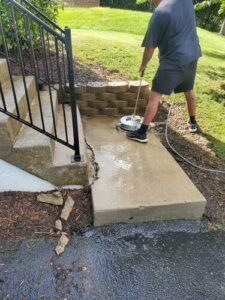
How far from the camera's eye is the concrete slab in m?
2.12

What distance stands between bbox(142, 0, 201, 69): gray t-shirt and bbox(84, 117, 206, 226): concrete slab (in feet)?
2.85

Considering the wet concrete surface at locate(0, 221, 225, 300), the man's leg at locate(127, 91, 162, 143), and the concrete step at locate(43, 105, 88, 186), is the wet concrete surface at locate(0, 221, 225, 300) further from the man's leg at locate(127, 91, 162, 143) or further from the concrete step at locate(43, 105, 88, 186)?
the man's leg at locate(127, 91, 162, 143)

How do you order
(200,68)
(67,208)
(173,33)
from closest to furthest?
(67,208) → (173,33) → (200,68)

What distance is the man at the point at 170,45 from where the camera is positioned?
265 centimetres

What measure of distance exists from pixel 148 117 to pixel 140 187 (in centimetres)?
93

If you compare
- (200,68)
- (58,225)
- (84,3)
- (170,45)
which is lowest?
(84,3)

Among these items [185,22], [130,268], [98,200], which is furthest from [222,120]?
[130,268]

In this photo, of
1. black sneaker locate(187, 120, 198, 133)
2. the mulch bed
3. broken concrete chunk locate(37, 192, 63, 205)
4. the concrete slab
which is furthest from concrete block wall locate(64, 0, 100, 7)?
broken concrete chunk locate(37, 192, 63, 205)

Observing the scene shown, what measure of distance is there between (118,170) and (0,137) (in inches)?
38.5

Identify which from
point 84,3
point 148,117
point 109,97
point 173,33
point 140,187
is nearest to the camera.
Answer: point 140,187

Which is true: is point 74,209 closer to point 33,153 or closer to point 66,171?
point 66,171

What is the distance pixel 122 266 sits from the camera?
6.03 feet

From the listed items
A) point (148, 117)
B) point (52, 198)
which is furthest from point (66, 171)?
point (148, 117)

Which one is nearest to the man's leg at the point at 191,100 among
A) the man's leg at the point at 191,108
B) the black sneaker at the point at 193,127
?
the man's leg at the point at 191,108
